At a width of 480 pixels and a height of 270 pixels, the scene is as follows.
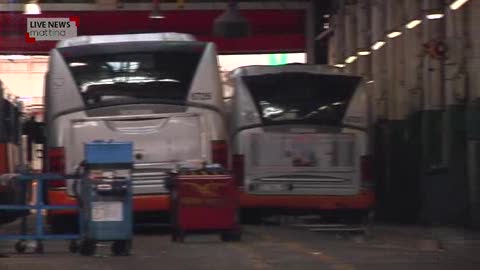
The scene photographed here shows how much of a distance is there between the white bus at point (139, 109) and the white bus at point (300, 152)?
1.82m

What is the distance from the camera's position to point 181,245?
1360 centimetres

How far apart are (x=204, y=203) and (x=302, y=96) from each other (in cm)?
505

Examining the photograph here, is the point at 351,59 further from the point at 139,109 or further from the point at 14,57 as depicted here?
the point at 139,109

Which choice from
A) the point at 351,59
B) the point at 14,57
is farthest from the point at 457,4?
the point at 14,57

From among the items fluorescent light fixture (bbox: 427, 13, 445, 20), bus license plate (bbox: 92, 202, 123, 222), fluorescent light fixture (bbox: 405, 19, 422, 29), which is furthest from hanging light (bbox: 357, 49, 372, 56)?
bus license plate (bbox: 92, 202, 123, 222)

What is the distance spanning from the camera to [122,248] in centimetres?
1244

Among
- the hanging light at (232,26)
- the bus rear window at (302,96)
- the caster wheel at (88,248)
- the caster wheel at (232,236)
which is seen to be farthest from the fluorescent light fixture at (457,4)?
the caster wheel at (88,248)

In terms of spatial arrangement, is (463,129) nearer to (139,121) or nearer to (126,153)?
(139,121)

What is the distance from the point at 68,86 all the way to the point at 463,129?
672 cm

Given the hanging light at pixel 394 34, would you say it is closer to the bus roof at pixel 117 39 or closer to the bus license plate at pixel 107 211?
the bus roof at pixel 117 39

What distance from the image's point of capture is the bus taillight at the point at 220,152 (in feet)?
53.4

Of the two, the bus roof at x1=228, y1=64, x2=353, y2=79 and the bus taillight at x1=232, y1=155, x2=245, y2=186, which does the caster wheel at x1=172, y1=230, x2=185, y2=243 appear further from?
the bus roof at x1=228, y1=64, x2=353, y2=79

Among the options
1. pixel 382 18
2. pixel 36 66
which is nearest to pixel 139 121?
pixel 382 18

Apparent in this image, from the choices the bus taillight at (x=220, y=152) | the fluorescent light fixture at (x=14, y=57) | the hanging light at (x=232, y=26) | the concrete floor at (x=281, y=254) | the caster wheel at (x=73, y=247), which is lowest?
the concrete floor at (x=281, y=254)
